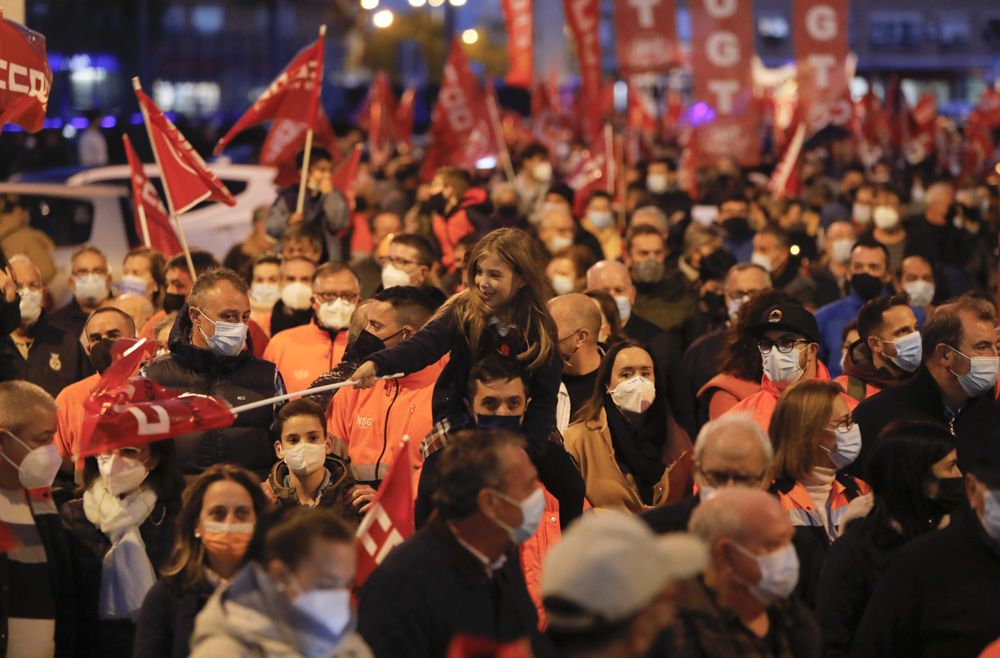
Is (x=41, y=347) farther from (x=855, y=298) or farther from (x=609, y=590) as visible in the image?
(x=609, y=590)

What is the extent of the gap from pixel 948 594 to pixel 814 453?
1.48m

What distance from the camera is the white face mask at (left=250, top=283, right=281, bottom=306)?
11125mm

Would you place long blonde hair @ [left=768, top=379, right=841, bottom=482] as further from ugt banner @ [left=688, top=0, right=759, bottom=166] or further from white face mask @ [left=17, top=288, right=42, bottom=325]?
ugt banner @ [left=688, top=0, right=759, bottom=166]

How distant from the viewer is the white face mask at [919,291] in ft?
39.1

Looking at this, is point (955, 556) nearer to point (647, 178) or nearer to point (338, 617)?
point (338, 617)

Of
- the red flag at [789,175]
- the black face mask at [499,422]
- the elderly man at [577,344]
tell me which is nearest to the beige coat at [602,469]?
the elderly man at [577,344]

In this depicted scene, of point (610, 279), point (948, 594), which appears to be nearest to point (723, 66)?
point (610, 279)

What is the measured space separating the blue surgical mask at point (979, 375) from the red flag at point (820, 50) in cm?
1330

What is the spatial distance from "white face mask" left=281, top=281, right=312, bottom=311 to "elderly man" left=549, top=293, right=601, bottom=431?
6.99 ft

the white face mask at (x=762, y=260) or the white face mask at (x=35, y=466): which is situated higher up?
the white face mask at (x=35, y=466)

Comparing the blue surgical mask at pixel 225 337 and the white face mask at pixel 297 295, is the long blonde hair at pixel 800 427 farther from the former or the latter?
the white face mask at pixel 297 295

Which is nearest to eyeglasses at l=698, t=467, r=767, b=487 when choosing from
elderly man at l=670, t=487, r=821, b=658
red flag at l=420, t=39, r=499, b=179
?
elderly man at l=670, t=487, r=821, b=658

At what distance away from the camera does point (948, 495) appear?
612 cm

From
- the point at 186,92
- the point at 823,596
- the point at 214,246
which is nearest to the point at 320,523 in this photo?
the point at 823,596
